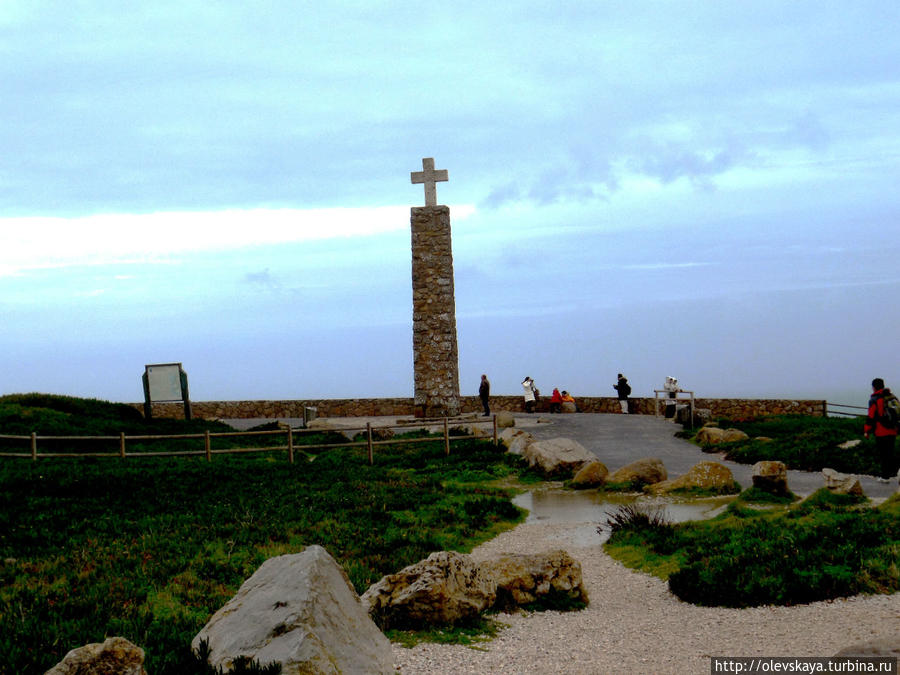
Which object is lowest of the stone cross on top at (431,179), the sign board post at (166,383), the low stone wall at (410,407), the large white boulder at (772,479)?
the large white boulder at (772,479)

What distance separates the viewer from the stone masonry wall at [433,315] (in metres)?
30.0

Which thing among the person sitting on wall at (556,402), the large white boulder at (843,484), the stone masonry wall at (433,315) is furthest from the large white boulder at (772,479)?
the person sitting on wall at (556,402)

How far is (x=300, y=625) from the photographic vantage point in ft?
20.2

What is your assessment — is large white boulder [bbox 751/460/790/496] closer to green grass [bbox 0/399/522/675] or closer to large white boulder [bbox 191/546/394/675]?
green grass [bbox 0/399/522/675]

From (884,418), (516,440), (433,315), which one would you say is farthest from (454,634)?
(433,315)

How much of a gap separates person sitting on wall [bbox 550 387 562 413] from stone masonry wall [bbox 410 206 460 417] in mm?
5879

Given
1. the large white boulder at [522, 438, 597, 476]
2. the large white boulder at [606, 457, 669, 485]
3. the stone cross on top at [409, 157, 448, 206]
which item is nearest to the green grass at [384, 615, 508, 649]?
the large white boulder at [606, 457, 669, 485]

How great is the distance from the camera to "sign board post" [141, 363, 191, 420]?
2939cm

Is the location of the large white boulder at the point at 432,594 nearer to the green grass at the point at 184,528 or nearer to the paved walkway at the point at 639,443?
the green grass at the point at 184,528

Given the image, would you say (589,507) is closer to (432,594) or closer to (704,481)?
(704,481)

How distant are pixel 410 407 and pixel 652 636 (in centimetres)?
2886

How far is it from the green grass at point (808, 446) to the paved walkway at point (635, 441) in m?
0.49

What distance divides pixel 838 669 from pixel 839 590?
4.41m

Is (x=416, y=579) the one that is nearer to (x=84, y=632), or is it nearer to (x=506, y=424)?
(x=84, y=632)
